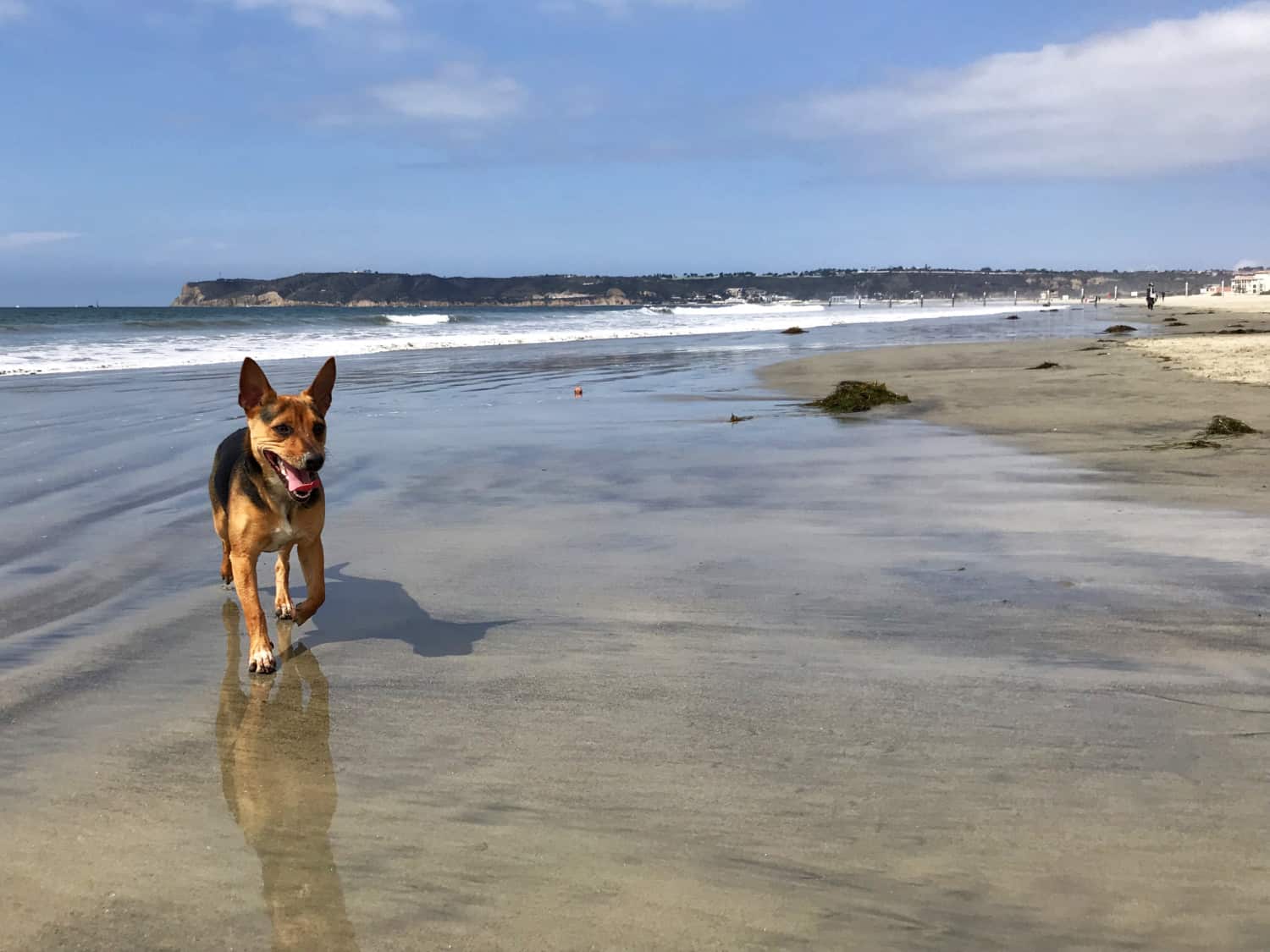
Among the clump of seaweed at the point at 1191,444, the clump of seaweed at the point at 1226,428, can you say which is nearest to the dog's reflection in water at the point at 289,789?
the clump of seaweed at the point at 1191,444

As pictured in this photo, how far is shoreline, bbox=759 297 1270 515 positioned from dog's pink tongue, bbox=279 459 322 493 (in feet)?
17.6

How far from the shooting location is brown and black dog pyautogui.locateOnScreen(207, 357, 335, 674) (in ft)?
14.1

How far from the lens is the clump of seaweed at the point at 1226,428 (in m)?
9.61

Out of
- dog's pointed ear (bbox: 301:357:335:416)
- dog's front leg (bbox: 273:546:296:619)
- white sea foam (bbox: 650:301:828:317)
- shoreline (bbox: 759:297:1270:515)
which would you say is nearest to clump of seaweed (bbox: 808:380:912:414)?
shoreline (bbox: 759:297:1270:515)

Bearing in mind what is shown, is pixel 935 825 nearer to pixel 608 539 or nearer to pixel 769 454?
pixel 608 539

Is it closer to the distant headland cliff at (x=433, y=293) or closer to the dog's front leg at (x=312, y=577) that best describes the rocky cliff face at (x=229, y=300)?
the distant headland cliff at (x=433, y=293)

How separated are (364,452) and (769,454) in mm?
3796

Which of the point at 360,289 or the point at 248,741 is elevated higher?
the point at 360,289

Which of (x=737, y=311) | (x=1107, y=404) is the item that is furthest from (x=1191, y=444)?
(x=737, y=311)

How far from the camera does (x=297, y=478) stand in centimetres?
437

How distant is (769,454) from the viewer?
32.1 ft

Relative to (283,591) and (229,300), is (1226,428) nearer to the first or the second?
(283,591)

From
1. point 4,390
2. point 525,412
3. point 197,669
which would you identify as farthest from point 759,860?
point 4,390

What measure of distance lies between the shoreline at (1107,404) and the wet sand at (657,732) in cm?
104
